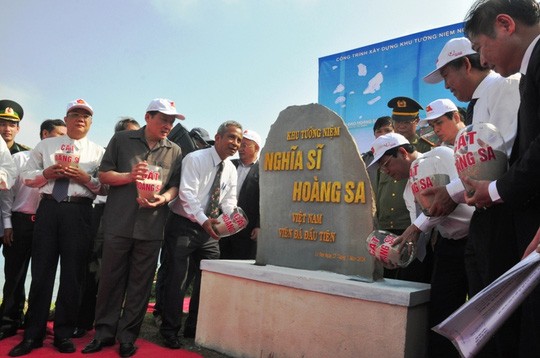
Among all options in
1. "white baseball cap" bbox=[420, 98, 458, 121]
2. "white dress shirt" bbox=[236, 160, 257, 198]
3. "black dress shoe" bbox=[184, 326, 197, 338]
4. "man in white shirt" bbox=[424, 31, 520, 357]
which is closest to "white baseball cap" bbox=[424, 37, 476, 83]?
"man in white shirt" bbox=[424, 31, 520, 357]

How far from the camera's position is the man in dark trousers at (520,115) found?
1.61 m

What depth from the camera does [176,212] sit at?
12.4 ft

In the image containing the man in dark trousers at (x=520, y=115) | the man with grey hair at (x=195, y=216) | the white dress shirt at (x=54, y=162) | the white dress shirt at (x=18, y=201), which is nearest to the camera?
the man in dark trousers at (x=520, y=115)

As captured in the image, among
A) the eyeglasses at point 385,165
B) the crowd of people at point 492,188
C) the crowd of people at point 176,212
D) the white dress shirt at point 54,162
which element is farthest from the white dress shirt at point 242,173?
the crowd of people at point 492,188

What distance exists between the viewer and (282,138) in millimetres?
3531

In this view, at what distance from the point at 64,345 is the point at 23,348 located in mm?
251

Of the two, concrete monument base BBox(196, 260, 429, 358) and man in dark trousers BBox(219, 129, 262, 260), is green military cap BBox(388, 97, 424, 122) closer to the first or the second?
man in dark trousers BBox(219, 129, 262, 260)

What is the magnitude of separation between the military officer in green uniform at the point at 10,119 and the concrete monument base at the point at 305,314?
2143 mm

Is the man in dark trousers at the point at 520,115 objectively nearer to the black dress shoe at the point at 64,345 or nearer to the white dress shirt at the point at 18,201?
the black dress shoe at the point at 64,345

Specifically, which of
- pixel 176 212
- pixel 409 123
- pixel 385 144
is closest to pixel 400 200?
pixel 385 144

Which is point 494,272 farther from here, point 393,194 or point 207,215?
point 207,215

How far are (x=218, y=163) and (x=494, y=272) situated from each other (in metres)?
2.49

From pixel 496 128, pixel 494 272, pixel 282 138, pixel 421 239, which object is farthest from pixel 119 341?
pixel 496 128

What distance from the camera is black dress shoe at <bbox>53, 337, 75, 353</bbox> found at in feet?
10.6
